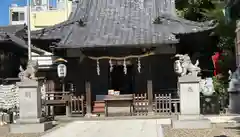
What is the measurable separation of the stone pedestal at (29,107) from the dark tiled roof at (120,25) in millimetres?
4444

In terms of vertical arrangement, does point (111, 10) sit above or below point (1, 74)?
above

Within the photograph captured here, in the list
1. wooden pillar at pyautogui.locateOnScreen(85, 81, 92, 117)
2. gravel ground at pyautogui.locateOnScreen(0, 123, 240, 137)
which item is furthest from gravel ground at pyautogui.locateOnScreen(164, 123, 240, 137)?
wooden pillar at pyautogui.locateOnScreen(85, 81, 92, 117)

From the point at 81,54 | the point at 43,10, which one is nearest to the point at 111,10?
the point at 81,54

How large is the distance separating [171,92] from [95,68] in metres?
3.96

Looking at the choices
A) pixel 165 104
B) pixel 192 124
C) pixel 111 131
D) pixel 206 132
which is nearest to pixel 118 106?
pixel 165 104

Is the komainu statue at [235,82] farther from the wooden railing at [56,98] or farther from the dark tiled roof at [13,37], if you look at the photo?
the dark tiled roof at [13,37]

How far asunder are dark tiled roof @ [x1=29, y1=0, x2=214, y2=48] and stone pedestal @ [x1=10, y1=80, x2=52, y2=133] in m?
4.44

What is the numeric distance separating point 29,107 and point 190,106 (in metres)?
5.60

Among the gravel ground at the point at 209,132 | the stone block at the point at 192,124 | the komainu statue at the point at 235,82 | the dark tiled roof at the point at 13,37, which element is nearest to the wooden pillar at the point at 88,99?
the dark tiled roof at the point at 13,37

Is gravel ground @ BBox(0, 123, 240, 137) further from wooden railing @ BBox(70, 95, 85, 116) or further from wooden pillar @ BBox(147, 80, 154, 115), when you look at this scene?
wooden railing @ BBox(70, 95, 85, 116)

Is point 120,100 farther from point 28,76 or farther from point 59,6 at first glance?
point 59,6

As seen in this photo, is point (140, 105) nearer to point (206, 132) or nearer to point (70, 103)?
point (70, 103)

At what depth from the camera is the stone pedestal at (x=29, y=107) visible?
14.1 meters

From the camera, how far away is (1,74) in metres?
22.5
